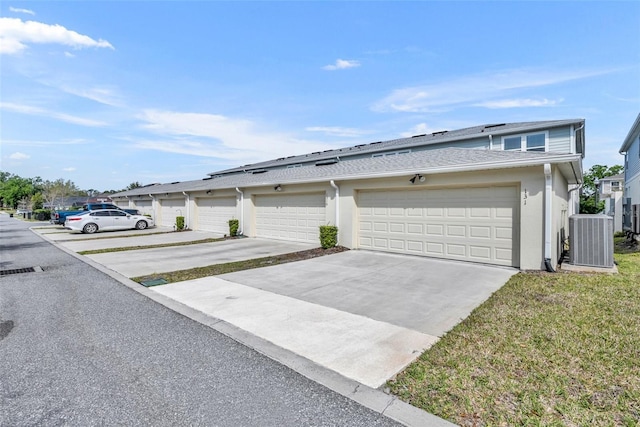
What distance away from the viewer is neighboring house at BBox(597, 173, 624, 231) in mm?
20314

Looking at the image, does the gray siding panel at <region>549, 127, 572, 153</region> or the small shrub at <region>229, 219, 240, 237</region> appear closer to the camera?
the gray siding panel at <region>549, 127, 572, 153</region>

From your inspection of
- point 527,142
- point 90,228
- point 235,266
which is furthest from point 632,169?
point 90,228

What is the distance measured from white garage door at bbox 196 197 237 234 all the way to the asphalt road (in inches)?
454

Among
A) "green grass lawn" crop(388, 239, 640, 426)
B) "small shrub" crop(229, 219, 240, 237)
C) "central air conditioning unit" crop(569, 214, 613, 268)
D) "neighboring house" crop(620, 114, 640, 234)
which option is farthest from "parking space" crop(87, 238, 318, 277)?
"neighboring house" crop(620, 114, 640, 234)

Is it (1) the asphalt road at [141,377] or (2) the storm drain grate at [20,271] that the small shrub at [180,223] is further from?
(1) the asphalt road at [141,377]

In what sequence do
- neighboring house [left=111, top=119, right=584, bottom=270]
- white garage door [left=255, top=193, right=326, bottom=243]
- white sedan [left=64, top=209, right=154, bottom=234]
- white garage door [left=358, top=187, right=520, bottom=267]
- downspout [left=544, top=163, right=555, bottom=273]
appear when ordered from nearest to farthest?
downspout [left=544, top=163, right=555, bottom=273], neighboring house [left=111, top=119, right=584, bottom=270], white garage door [left=358, top=187, right=520, bottom=267], white garage door [left=255, top=193, right=326, bottom=243], white sedan [left=64, top=209, right=154, bottom=234]

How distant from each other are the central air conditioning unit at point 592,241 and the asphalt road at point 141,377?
7.79 metres

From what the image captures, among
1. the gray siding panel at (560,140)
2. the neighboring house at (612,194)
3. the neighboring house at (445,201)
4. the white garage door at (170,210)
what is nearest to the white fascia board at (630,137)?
the neighboring house at (445,201)

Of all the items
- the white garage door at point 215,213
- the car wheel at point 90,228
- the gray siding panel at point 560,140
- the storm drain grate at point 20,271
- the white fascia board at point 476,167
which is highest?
the gray siding panel at point 560,140

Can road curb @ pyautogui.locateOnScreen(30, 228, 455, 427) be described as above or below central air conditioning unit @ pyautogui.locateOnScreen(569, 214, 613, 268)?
below

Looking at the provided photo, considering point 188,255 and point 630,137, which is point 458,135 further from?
point 188,255

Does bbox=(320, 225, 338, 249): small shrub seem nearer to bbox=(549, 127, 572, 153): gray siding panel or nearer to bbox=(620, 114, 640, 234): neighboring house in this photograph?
bbox=(549, 127, 572, 153): gray siding panel

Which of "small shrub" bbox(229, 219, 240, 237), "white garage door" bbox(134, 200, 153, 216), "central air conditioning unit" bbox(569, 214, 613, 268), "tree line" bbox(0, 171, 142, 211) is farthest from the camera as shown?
"tree line" bbox(0, 171, 142, 211)

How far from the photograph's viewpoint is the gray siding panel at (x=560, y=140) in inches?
563
